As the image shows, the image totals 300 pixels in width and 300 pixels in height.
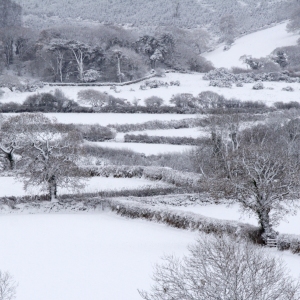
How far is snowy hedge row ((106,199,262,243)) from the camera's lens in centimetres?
1820

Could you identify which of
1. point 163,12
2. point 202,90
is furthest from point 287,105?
point 163,12

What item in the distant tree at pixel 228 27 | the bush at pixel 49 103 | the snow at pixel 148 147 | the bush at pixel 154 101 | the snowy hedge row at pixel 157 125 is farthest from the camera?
the distant tree at pixel 228 27

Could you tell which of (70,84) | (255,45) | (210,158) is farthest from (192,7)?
(210,158)

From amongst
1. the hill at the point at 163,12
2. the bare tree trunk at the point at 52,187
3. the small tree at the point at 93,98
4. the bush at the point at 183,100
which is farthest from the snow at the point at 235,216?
the hill at the point at 163,12

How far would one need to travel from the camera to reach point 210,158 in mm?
31203

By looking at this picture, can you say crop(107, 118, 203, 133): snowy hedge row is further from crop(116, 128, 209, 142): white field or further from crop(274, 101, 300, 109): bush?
crop(274, 101, 300, 109): bush

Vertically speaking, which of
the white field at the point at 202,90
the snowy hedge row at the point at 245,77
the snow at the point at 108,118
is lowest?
the snow at the point at 108,118

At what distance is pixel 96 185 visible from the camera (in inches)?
1148

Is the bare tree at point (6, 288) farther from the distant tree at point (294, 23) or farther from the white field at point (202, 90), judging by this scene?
the distant tree at point (294, 23)

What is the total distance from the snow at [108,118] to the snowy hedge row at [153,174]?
12621 millimetres

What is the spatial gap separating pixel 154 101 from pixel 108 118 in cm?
761

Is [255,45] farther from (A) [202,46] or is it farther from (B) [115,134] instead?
(B) [115,134]

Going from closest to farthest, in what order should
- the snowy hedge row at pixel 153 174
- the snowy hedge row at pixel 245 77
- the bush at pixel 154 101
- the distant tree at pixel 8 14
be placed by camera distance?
the snowy hedge row at pixel 153 174, the bush at pixel 154 101, the snowy hedge row at pixel 245 77, the distant tree at pixel 8 14

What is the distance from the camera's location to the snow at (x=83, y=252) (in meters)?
13.3
